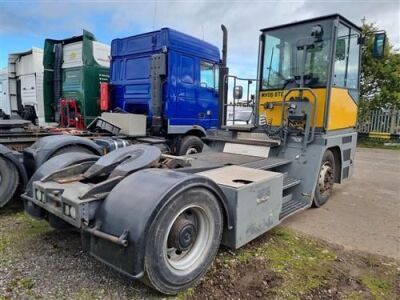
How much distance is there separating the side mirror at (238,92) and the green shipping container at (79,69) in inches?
152

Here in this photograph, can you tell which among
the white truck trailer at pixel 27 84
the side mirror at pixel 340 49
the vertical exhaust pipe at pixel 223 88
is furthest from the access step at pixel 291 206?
the white truck trailer at pixel 27 84

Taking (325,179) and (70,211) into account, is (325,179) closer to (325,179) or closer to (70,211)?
(325,179)

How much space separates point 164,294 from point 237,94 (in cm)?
394

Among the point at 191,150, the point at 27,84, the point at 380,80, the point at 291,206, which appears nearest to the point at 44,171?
the point at 291,206

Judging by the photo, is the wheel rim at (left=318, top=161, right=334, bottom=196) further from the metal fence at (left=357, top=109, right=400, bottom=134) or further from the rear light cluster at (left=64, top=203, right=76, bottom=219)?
the metal fence at (left=357, top=109, right=400, bottom=134)

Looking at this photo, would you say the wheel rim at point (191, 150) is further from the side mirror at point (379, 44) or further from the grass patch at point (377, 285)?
the grass patch at point (377, 285)

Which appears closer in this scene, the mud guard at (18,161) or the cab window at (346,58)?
the mud guard at (18,161)

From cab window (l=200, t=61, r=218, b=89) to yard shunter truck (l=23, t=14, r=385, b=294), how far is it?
168 cm

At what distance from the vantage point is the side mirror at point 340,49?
5091mm

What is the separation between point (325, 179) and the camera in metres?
5.31

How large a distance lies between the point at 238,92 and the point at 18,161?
11.8 ft

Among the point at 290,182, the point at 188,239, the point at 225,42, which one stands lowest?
the point at 188,239

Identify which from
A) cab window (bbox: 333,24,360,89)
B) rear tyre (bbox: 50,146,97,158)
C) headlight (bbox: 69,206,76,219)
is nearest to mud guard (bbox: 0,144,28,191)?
rear tyre (bbox: 50,146,97,158)

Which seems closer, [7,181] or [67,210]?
[67,210]
